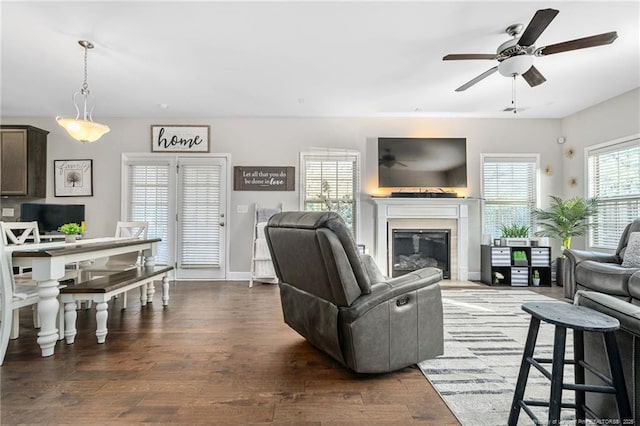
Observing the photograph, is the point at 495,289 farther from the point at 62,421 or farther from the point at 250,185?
the point at 62,421

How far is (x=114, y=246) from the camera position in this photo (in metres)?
2.96

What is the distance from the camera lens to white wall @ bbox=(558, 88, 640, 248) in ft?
14.0

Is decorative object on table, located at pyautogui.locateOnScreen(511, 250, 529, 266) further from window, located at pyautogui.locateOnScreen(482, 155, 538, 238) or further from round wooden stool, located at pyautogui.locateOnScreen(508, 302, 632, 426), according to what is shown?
round wooden stool, located at pyautogui.locateOnScreen(508, 302, 632, 426)

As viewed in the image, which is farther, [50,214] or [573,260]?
[50,214]

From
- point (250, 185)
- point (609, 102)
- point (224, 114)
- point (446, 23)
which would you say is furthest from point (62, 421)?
point (609, 102)

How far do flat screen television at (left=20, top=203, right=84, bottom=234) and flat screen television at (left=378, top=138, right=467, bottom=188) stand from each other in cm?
501

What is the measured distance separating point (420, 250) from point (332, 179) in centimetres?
190

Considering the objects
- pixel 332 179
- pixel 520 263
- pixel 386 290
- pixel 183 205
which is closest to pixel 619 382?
pixel 386 290

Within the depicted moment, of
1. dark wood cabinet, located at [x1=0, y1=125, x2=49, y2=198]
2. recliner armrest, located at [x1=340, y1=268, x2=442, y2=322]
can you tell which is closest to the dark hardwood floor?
recliner armrest, located at [x1=340, y1=268, x2=442, y2=322]

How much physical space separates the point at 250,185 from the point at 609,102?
545cm

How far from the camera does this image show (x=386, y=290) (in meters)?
1.99

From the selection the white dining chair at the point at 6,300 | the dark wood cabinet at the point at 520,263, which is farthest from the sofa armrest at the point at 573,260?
the white dining chair at the point at 6,300

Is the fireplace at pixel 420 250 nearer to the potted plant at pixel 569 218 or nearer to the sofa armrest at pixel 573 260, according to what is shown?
the potted plant at pixel 569 218

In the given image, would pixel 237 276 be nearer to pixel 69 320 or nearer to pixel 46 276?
pixel 69 320
